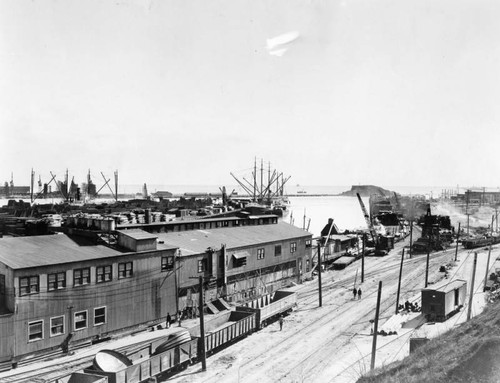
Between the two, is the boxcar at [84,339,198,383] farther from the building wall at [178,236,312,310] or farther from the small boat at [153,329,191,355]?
the building wall at [178,236,312,310]

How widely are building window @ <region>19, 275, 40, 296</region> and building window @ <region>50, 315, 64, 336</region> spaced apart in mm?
2619

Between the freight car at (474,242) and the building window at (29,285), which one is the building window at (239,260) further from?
the freight car at (474,242)

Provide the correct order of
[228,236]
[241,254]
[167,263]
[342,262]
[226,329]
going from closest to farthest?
[226,329] < [167,263] < [241,254] < [228,236] < [342,262]

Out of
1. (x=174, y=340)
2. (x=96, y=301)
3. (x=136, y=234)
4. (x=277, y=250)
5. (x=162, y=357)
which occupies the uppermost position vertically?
(x=136, y=234)

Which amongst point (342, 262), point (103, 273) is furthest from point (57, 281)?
point (342, 262)

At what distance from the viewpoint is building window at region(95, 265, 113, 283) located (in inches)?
1372

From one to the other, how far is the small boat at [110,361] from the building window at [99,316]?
7.77 metres

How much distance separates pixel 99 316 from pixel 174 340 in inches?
296

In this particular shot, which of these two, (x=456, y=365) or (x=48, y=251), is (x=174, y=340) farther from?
(x=456, y=365)

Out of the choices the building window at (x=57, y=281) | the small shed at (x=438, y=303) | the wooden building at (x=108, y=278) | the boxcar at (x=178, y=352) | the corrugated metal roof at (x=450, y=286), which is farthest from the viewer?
the corrugated metal roof at (x=450, y=286)

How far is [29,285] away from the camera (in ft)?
100

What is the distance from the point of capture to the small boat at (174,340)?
30159 mm

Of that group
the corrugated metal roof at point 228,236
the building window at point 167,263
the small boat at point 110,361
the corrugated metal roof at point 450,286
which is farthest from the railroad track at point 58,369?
the corrugated metal roof at point 450,286

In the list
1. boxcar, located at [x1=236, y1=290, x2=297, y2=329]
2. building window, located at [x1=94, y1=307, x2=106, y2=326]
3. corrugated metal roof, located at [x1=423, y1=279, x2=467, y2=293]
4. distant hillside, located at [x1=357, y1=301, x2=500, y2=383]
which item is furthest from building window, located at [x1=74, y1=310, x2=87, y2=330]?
corrugated metal roof, located at [x1=423, y1=279, x2=467, y2=293]
